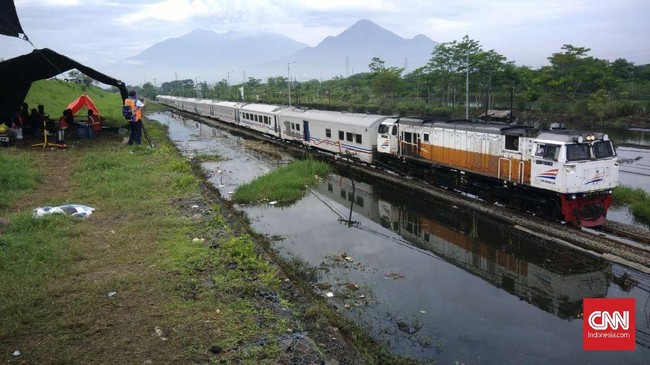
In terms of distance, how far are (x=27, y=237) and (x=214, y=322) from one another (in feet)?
19.4

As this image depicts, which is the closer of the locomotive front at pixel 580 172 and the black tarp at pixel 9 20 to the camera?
the locomotive front at pixel 580 172

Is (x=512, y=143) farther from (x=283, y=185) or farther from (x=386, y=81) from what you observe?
(x=386, y=81)

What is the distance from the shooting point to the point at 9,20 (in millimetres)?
18047

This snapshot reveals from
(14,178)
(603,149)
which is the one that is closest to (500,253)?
(603,149)

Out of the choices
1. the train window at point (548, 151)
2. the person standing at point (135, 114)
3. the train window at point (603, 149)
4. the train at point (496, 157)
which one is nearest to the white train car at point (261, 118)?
the train at point (496, 157)

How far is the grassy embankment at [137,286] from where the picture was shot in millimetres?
6688

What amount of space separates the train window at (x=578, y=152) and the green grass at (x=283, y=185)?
10596 millimetres

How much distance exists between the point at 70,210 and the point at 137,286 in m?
5.56

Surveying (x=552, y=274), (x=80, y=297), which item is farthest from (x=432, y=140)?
(x=80, y=297)

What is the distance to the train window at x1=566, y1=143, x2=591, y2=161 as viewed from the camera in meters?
13.7

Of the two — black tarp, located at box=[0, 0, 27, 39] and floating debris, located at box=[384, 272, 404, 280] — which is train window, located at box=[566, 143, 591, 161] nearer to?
floating debris, located at box=[384, 272, 404, 280]

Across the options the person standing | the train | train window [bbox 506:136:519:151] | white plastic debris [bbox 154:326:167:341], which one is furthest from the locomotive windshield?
the person standing

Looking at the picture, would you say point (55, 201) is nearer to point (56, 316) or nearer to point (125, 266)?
point (125, 266)

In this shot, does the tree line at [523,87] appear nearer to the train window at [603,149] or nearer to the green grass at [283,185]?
the green grass at [283,185]
